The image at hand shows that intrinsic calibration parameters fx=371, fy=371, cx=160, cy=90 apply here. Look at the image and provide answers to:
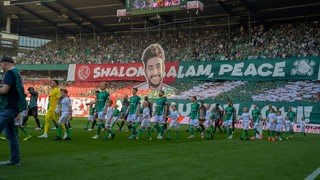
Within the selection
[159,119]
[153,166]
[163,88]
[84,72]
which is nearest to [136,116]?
[159,119]

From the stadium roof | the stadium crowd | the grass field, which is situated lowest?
the grass field

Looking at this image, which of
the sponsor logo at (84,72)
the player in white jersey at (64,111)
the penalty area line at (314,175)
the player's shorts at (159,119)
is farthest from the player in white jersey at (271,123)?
the sponsor logo at (84,72)

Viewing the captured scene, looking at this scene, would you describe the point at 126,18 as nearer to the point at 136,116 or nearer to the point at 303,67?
the point at 303,67

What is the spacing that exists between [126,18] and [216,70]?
41.1 feet

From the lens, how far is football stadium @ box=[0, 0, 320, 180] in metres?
8.49

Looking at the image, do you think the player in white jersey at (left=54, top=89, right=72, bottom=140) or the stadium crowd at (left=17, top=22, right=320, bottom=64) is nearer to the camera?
the player in white jersey at (left=54, top=89, right=72, bottom=140)

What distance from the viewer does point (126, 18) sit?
42812 mm

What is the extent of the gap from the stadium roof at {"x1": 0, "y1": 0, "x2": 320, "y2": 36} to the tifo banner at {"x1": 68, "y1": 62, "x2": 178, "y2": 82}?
5.71 meters

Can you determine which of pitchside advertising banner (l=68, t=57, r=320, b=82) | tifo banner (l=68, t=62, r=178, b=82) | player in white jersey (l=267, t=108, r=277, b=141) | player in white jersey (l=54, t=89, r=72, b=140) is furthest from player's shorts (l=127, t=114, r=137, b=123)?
tifo banner (l=68, t=62, r=178, b=82)

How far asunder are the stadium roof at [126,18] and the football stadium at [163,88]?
20 centimetres

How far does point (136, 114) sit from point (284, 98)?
19.1 m

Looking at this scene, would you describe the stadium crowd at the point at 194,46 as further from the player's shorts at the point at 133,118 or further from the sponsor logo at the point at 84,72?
the player's shorts at the point at 133,118

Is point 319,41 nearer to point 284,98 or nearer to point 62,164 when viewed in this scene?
point 284,98

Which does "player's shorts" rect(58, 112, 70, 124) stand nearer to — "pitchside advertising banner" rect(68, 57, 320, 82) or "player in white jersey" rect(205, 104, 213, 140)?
"player in white jersey" rect(205, 104, 213, 140)
